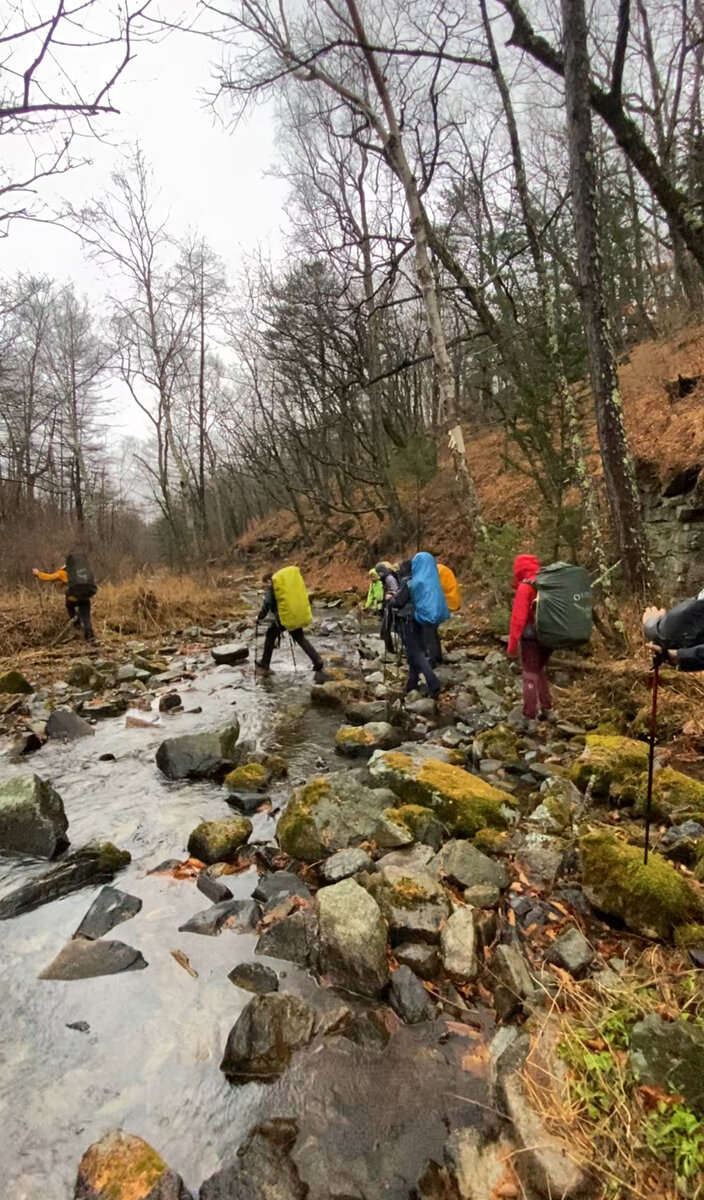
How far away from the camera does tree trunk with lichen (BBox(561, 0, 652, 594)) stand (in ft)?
24.8

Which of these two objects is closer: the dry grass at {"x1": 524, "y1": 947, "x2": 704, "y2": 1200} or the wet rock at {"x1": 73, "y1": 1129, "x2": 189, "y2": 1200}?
the dry grass at {"x1": 524, "y1": 947, "x2": 704, "y2": 1200}

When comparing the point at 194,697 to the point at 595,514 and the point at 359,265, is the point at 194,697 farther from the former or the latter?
the point at 359,265

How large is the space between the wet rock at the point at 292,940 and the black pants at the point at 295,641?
6.45 meters

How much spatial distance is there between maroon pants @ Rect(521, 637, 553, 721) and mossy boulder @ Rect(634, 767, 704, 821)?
2.24 metres

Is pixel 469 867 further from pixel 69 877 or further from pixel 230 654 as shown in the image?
pixel 230 654

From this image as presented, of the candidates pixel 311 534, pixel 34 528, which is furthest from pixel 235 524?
pixel 34 528

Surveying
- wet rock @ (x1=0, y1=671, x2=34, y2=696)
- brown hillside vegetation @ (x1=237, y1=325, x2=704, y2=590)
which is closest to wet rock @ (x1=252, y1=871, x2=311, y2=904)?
wet rock @ (x1=0, y1=671, x2=34, y2=696)

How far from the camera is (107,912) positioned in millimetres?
3963

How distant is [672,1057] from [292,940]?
2085 millimetres

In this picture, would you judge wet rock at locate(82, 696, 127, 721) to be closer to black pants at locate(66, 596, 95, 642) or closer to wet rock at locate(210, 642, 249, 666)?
wet rock at locate(210, 642, 249, 666)

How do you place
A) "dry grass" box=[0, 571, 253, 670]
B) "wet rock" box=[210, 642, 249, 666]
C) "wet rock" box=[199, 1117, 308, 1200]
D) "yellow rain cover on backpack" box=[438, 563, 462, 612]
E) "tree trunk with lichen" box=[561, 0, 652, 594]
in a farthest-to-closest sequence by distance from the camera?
"dry grass" box=[0, 571, 253, 670]
"wet rock" box=[210, 642, 249, 666]
"yellow rain cover on backpack" box=[438, 563, 462, 612]
"tree trunk with lichen" box=[561, 0, 652, 594]
"wet rock" box=[199, 1117, 308, 1200]

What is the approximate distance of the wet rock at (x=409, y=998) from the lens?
3059mm

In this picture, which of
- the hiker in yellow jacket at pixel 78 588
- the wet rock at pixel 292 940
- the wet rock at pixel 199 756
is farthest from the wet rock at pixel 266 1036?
the hiker in yellow jacket at pixel 78 588

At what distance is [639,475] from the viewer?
33.5 feet
